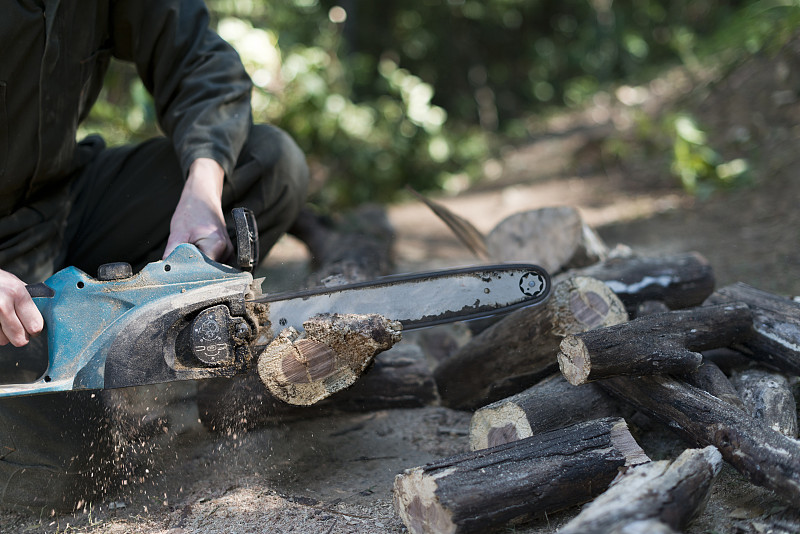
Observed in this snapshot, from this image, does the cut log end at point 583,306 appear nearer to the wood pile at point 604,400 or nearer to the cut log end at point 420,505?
the wood pile at point 604,400

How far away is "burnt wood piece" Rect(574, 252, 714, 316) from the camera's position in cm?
223

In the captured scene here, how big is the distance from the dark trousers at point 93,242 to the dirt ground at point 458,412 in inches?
4.4

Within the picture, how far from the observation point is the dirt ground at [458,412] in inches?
66.4

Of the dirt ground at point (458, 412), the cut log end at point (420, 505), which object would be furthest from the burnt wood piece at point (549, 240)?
the cut log end at point (420, 505)

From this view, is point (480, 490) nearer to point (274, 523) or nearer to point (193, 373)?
point (274, 523)

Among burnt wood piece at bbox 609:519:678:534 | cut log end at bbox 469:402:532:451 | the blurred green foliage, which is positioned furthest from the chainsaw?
the blurred green foliage

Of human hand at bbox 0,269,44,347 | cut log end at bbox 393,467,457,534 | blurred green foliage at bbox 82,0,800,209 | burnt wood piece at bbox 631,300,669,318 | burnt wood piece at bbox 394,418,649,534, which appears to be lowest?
blurred green foliage at bbox 82,0,800,209

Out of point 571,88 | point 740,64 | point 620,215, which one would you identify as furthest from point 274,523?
point 571,88

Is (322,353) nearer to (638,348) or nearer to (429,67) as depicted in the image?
(638,348)

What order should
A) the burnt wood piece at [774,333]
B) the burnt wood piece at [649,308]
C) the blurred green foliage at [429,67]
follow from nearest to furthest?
the burnt wood piece at [774,333], the burnt wood piece at [649,308], the blurred green foliage at [429,67]

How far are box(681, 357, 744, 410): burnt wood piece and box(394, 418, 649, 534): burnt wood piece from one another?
1.09ft

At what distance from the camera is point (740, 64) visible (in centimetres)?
570

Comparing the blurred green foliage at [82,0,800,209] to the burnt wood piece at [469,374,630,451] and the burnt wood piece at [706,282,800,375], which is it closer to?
the burnt wood piece at [706,282,800,375]

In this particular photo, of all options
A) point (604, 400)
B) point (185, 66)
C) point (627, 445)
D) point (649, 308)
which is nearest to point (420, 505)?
point (627, 445)
